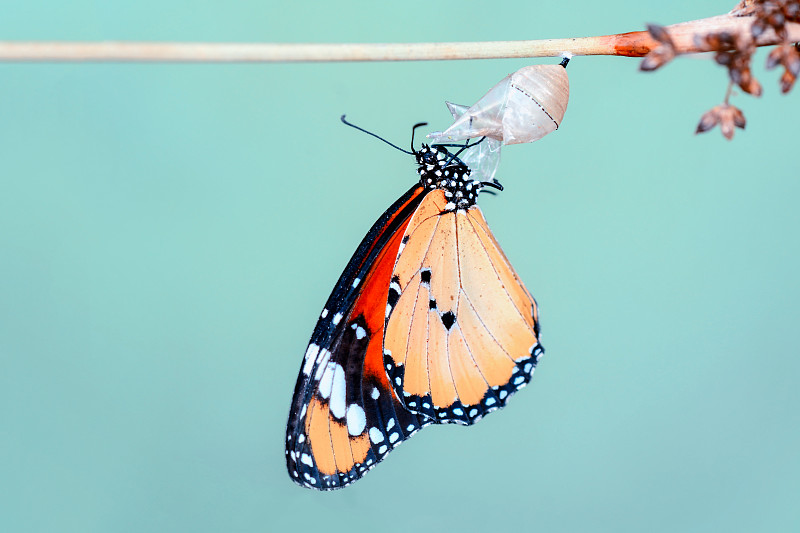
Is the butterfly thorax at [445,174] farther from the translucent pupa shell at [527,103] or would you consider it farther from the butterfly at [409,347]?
the translucent pupa shell at [527,103]

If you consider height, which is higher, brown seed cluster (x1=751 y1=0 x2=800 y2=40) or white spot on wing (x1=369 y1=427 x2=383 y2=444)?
brown seed cluster (x1=751 y1=0 x2=800 y2=40)

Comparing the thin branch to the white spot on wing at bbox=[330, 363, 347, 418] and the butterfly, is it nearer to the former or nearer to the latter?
the butterfly

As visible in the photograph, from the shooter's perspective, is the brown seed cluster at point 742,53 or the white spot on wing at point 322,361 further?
the white spot on wing at point 322,361

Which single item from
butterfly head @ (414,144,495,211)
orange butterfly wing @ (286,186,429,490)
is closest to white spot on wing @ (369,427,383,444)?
orange butterfly wing @ (286,186,429,490)

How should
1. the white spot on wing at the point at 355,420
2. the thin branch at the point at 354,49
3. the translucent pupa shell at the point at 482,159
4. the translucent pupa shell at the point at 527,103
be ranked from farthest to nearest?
the white spot on wing at the point at 355,420
the translucent pupa shell at the point at 482,159
the translucent pupa shell at the point at 527,103
the thin branch at the point at 354,49

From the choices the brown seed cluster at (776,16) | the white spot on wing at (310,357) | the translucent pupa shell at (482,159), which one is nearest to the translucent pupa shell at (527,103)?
the translucent pupa shell at (482,159)

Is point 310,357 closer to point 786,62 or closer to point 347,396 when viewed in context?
point 347,396
